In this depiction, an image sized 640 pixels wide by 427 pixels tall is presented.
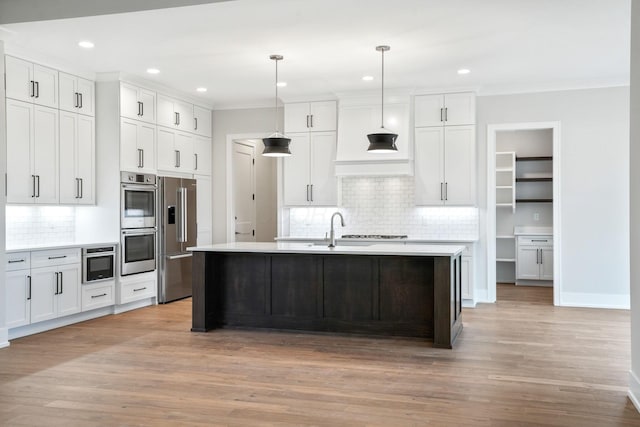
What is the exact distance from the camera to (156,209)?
745cm

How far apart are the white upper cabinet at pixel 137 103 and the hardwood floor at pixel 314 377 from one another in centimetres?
252

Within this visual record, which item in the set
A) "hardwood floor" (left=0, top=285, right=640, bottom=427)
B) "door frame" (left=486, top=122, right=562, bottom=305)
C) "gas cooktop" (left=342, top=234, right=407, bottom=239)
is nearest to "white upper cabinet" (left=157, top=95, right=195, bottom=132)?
"gas cooktop" (left=342, top=234, right=407, bottom=239)

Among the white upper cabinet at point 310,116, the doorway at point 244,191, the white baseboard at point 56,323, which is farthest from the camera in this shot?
the doorway at point 244,191

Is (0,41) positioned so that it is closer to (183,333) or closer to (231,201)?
(183,333)

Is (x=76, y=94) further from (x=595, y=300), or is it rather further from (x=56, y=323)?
(x=595, y=300)

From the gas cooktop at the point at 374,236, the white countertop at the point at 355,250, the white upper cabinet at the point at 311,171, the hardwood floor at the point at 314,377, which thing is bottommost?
the hardwood floor at the point at 314,377

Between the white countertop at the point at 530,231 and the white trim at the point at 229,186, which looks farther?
the white countertop at the point at 530,231

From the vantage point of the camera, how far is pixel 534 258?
9398mm

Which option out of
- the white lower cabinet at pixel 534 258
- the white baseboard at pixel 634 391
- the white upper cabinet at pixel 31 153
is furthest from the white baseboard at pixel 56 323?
the white lower cabinet at pixel 534 258

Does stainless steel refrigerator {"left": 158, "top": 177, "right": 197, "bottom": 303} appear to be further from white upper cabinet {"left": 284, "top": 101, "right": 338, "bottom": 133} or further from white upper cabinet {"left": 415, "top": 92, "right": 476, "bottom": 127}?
white upper cabinet {"left": 415, "top": 92, "right": 476, "bottom": 127}

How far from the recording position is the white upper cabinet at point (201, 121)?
8.41m

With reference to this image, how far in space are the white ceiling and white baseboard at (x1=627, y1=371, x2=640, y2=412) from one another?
2.79m

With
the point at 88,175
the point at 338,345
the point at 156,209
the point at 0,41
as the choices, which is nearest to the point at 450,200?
the point at 338,345

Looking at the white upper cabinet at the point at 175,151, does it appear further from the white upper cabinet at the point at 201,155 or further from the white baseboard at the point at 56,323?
the white baseboard at the point at 56,323
